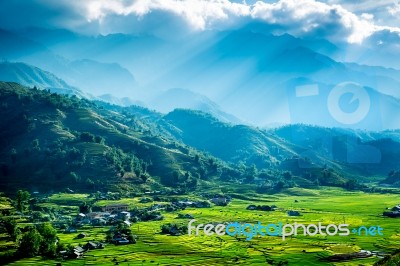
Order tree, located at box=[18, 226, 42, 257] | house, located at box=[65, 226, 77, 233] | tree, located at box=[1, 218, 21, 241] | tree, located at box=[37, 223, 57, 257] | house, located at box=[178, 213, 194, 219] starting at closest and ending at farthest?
tree, located at box=[18, 226, 42, 257], tree, located at box=[37, 223, 57, 257], tree, located at box=[1, 218, 21, 241], house, located at box=[65, 226, 77, 233], house, located at box=[178, 213, 194, 219]

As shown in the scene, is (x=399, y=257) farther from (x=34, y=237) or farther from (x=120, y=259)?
(x=34, y=237)

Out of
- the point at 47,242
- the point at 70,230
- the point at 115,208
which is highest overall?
the point at 115,208

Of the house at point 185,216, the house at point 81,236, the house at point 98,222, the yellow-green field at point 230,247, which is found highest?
the house at point 185,216

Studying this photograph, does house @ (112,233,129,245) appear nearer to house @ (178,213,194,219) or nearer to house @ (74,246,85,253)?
house @ (74,246,85,253)

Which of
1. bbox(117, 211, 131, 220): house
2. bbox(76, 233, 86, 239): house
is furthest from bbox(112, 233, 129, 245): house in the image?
bbox(117, 211, 131, 220): house

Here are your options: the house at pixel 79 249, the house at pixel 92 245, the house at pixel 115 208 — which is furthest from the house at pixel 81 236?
the house at pixel 115 208

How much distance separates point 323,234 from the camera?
123 metres

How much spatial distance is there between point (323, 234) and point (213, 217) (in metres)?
46.8

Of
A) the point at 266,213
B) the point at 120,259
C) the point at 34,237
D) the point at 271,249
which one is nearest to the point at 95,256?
the point at 120,259

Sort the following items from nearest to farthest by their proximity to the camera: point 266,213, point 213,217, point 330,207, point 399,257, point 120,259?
point 399,257
point 120,259
point 213,217
point 266,213
point 330,207

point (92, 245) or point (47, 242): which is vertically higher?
point (47, 242)

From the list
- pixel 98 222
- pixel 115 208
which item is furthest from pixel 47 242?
pixel 115 208

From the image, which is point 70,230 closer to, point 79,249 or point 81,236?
point 81,236

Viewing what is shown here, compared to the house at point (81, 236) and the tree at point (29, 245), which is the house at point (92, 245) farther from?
the house at point (81, 236)
